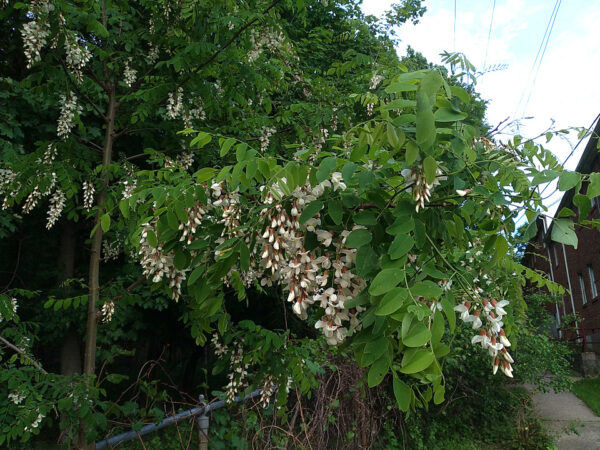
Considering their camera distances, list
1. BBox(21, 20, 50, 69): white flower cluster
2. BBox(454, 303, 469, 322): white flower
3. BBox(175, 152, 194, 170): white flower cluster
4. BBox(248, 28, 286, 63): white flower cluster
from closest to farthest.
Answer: BBox(454, 303, 469, 322): white flower
BBox(21, 20, 50, 69): white flower cluster
BBox(248, 28, 286, 63): white flower cluster
BBox(175, 152, 194, 170): white flower cluster

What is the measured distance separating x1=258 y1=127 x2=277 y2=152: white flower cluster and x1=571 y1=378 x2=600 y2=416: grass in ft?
24.7

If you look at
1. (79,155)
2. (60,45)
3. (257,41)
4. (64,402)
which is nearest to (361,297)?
(64,402)

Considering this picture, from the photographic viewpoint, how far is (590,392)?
10727 mm

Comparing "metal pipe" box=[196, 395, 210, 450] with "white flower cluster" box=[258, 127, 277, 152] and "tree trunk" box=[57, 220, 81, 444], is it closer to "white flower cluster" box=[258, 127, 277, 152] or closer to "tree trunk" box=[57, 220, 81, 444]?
"white flower cluster" box=[258, 127, 277, 152]

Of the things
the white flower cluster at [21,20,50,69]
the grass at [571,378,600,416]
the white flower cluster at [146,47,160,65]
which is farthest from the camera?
the grass at [571,378,600,416]

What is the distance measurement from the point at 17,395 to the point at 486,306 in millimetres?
3321

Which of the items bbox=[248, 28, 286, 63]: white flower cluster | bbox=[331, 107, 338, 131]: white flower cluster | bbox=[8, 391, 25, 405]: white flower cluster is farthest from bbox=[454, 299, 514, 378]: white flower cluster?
bbox=[331, 107, 338, 131]: white flower cluster

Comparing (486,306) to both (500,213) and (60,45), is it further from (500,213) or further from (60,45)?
(60,45)

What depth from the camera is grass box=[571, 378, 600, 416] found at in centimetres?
910

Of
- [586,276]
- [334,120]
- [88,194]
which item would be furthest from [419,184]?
[586,276]

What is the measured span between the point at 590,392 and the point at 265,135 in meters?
9.90

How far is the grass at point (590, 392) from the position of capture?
910 cm

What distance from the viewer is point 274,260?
1645 millimetres

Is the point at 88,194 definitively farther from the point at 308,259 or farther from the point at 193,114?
the point at 308,259
